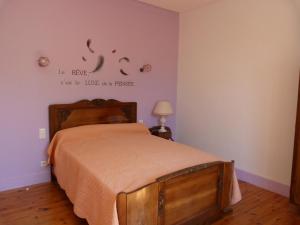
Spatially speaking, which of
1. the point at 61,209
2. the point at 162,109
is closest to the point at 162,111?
the point at 162,109

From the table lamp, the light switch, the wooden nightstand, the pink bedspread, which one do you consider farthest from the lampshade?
the light switch

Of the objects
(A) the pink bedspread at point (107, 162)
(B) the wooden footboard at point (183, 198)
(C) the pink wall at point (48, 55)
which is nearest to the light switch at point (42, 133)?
(C) the pink wall at point (48, 55)

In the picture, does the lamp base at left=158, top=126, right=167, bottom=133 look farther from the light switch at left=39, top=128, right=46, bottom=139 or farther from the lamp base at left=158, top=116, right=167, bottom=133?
the light switch at left=39, top=128, right=46, bottom=139

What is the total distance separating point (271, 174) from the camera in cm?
300

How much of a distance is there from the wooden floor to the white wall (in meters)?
0.41

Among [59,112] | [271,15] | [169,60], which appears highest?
[271,15]

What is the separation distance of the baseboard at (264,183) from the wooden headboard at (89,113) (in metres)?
1.81

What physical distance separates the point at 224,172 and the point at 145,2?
110 inches

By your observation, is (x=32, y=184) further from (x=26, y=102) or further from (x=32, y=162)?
(x=26, y=102)

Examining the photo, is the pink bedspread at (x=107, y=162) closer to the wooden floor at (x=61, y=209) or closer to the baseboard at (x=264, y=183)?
the wooden floor at (x=61, y=209)

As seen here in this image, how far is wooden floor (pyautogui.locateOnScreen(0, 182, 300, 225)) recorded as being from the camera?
7.50 ft

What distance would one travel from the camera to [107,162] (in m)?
2.21

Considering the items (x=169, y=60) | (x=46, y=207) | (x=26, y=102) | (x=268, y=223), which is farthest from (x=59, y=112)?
(x=268, y=223)

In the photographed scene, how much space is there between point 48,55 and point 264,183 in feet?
10.6
